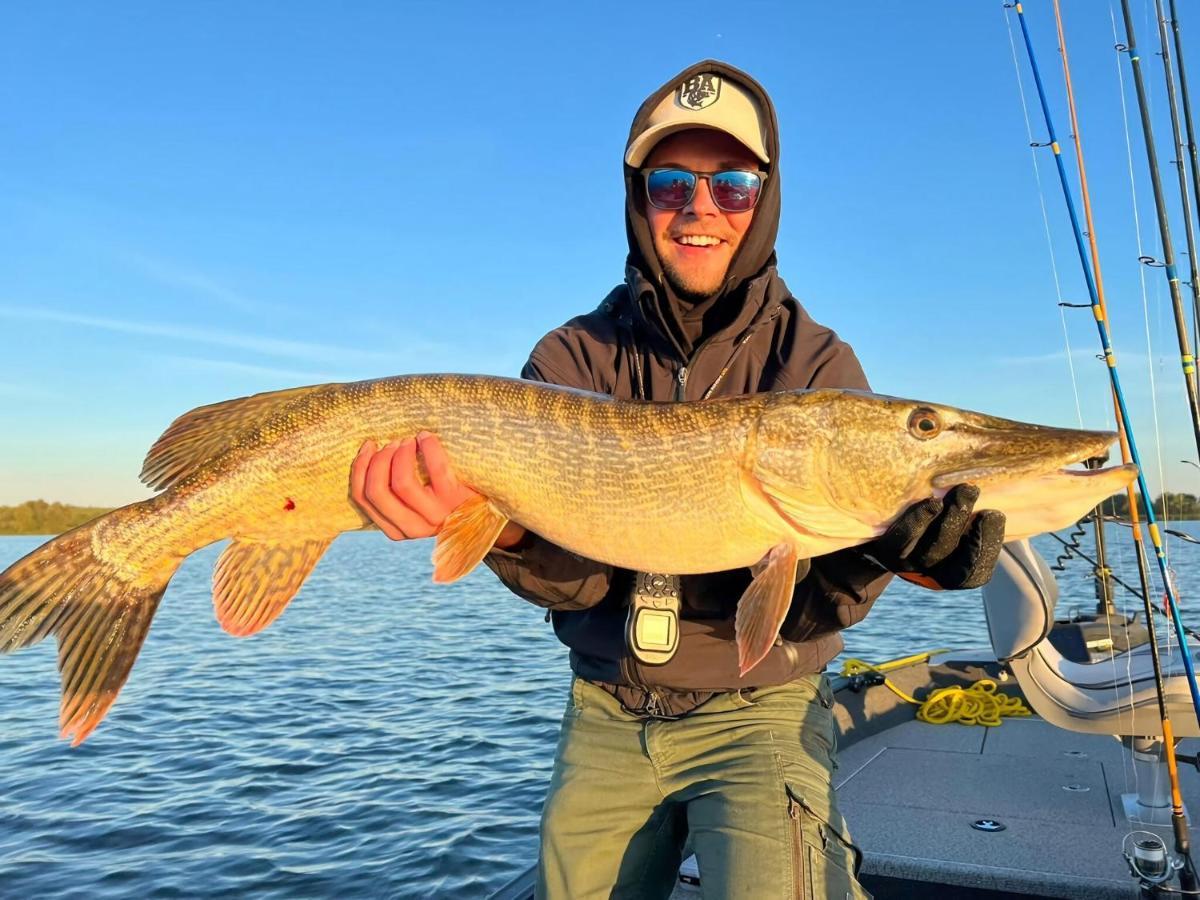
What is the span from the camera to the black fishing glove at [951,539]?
7.11 ft

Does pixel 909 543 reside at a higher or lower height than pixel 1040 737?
higher

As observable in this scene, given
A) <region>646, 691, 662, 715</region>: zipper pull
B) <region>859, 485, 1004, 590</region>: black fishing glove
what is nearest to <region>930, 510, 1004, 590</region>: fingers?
<region>859, 485, 1004, 590</region>: black fishing glove

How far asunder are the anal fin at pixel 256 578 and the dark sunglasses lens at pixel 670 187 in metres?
1.61

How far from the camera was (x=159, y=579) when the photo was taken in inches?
102

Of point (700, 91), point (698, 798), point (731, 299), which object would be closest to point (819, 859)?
point (698, 798)

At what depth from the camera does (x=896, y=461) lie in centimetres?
235

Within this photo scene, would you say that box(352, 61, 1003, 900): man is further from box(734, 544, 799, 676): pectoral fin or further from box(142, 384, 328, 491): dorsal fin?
box(142, 384, 328, 491): dorsal fin

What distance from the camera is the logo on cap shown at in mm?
3078

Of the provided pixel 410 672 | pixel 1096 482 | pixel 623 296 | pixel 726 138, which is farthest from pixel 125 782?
pixel 1096 482

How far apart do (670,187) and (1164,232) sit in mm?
3143

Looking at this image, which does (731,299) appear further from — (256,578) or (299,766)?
(299,766)

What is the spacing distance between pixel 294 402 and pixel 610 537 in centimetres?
99

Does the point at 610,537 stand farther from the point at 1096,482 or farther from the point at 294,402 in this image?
the point at 1096,482

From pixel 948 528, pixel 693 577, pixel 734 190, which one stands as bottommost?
pixel 693 577
